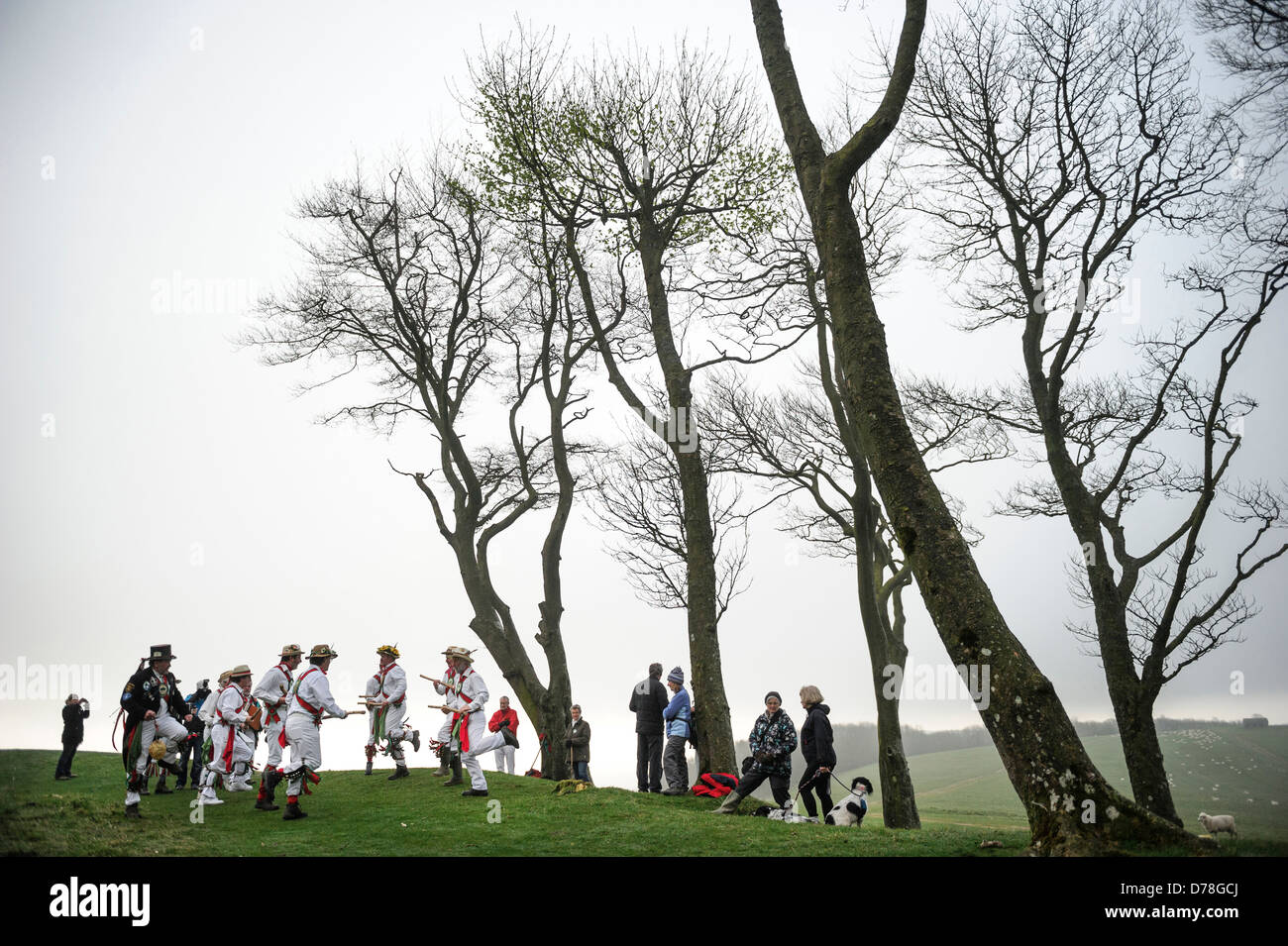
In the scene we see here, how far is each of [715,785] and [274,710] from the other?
23.9ft

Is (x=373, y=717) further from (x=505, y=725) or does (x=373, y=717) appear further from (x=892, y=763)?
(x=892, y=763)

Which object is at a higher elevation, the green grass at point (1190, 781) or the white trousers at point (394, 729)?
the white trousers at point (394, 729)

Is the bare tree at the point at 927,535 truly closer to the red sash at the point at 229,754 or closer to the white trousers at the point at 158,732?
the white trousers at the point at 158,732

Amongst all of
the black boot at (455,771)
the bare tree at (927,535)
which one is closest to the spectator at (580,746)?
the black boot at (455,771)

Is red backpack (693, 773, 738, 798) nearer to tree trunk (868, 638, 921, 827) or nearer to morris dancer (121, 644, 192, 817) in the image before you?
tree trunk (868, 638, 921, 827)

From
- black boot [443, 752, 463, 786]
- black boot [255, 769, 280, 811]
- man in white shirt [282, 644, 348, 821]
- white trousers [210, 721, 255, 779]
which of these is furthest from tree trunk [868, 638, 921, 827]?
white trousers [210, 721, 255, 779]

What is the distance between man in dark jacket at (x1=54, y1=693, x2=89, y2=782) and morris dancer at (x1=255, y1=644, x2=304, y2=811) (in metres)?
6.53

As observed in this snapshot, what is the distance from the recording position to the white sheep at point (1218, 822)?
9.41m

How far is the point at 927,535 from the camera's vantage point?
8.37 m

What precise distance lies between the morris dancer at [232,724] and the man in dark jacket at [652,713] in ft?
23.0

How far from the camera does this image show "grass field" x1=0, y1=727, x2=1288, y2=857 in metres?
8.31
